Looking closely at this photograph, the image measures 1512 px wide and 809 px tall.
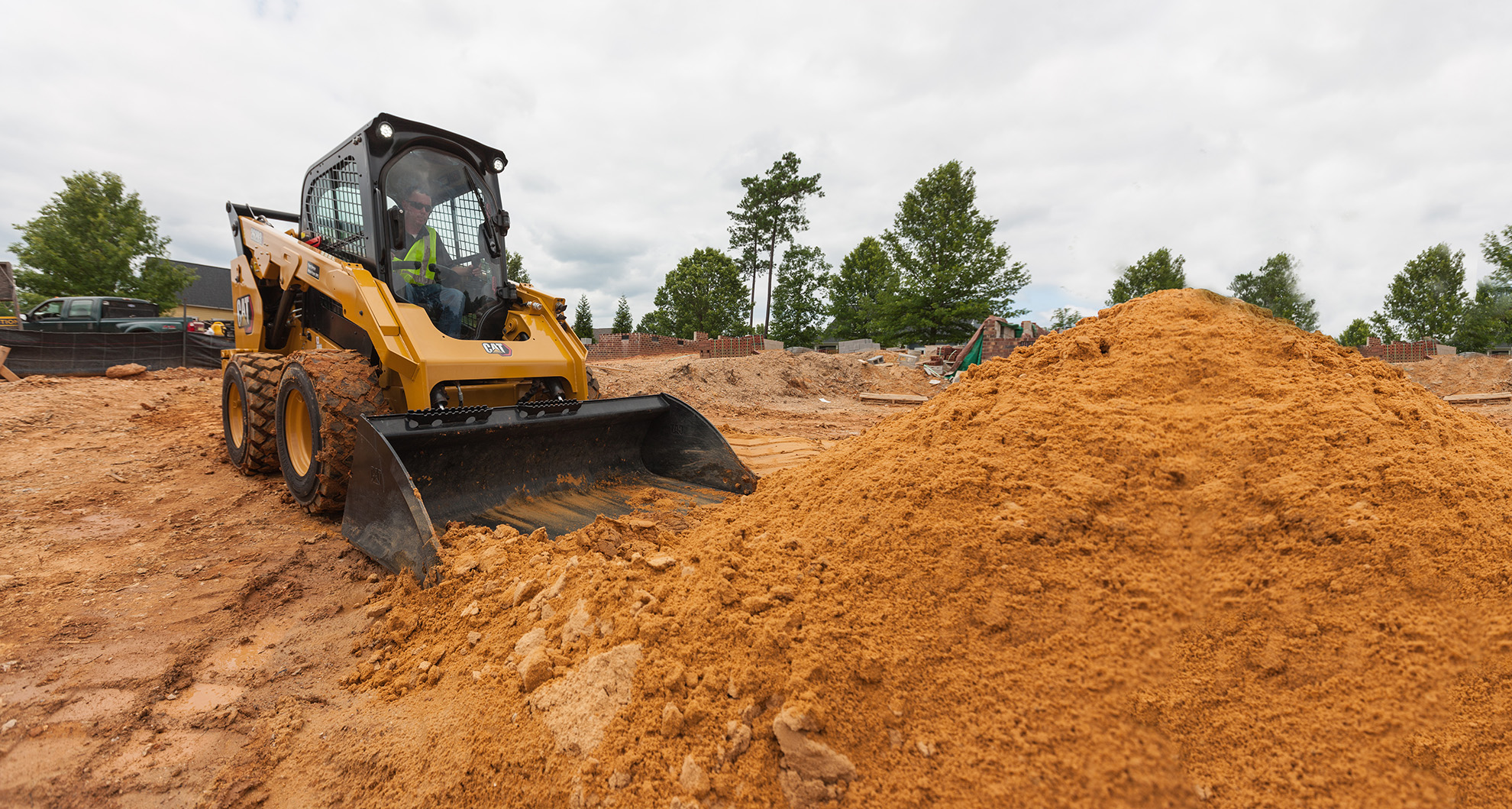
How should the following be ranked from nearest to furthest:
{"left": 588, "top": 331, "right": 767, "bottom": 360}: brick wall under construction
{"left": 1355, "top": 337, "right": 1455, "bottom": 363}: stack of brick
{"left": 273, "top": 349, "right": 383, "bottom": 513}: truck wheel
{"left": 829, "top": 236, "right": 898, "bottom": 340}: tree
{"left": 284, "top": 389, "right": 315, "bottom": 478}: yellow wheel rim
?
{"left": 273, "top": 349, "right": 383, "bottom": 513}: truck wheel < {"left": 284, "top": 389, "right": 315, "bottom": 478}: yellow wheel rim < {"left": 1355, "top": 337, "right": 1455, "bottom": 363}: stack of brick < {"left": 588, "top": 331, "right": 767, "bottom": 360}: brick wall under construction < {"left": 829, "top": 236, "right": 898, "bottom": 340}: tree

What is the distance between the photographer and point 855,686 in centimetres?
166

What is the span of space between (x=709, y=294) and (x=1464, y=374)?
27609 mm

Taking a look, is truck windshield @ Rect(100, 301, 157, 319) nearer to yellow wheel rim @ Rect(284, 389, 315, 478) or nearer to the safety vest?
yellow wheel rim @ Rect(284, 389, 315, 478)

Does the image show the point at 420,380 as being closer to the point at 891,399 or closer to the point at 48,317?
the point at 891,399

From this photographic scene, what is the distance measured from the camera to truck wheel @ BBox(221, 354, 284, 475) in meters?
4.26

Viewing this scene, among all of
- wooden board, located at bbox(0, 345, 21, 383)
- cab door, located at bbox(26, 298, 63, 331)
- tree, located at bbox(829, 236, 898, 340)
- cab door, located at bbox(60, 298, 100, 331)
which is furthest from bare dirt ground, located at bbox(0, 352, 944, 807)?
tree, located at bbox(829, 236, 898, 340)

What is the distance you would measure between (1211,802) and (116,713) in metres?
3.02

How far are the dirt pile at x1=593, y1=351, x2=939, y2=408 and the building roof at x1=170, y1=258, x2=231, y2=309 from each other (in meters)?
37.6

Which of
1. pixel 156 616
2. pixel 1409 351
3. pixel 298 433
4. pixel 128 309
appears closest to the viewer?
pixel 156 616

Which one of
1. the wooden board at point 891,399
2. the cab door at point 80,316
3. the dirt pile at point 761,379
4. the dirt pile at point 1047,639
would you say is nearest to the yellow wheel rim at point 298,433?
the dirt pile at point 1047,639

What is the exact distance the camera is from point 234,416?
5.04 meters

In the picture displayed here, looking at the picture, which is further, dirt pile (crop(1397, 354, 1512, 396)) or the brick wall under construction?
the brick wall under construction

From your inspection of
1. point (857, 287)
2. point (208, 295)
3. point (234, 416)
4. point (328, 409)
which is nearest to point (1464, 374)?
point (857, 287)

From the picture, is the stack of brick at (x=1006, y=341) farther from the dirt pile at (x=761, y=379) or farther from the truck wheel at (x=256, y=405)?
the truck wheel at (x=256, y=405)
